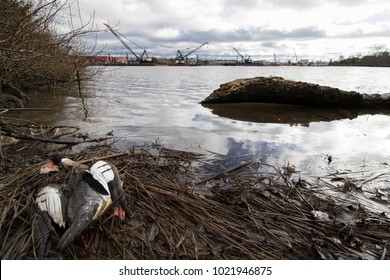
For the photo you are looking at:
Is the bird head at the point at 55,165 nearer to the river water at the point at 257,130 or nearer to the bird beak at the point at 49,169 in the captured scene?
the bird beak at the point at 49,169

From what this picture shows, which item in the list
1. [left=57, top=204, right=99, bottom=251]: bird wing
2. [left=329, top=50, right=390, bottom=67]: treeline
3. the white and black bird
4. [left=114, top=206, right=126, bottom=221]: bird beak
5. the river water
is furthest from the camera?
[left=329, top=50, right=390, bottom=67]: treeline

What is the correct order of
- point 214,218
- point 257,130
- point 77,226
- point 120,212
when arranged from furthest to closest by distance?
point 257,130, point 214,218, point 120,212, point 77,226

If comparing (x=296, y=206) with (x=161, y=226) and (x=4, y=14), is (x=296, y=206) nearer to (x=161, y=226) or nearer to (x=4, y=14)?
(x=161, y=226)

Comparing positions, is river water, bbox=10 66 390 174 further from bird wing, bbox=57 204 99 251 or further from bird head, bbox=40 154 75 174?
bird wing, bbox=57 204 99 251

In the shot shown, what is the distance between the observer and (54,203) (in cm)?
258

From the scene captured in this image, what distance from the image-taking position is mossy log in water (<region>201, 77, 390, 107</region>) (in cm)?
1105

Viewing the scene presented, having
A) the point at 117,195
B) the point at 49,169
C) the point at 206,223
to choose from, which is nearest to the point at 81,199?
the point at 117,195

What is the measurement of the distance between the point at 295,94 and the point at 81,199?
1016 centimetres

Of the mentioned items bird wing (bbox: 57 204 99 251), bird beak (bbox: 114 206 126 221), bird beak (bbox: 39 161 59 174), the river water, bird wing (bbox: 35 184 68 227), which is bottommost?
the river water

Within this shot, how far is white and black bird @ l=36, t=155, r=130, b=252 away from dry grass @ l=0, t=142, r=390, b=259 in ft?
0.46

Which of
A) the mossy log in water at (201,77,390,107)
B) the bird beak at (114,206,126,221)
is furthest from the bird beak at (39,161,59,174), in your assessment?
the mossy log in water at (201,77,390,107)

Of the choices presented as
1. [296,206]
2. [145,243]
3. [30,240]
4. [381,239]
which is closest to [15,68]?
[30,240]

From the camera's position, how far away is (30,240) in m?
2.47

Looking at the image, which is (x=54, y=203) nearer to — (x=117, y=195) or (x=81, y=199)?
(x=81, y=199)
